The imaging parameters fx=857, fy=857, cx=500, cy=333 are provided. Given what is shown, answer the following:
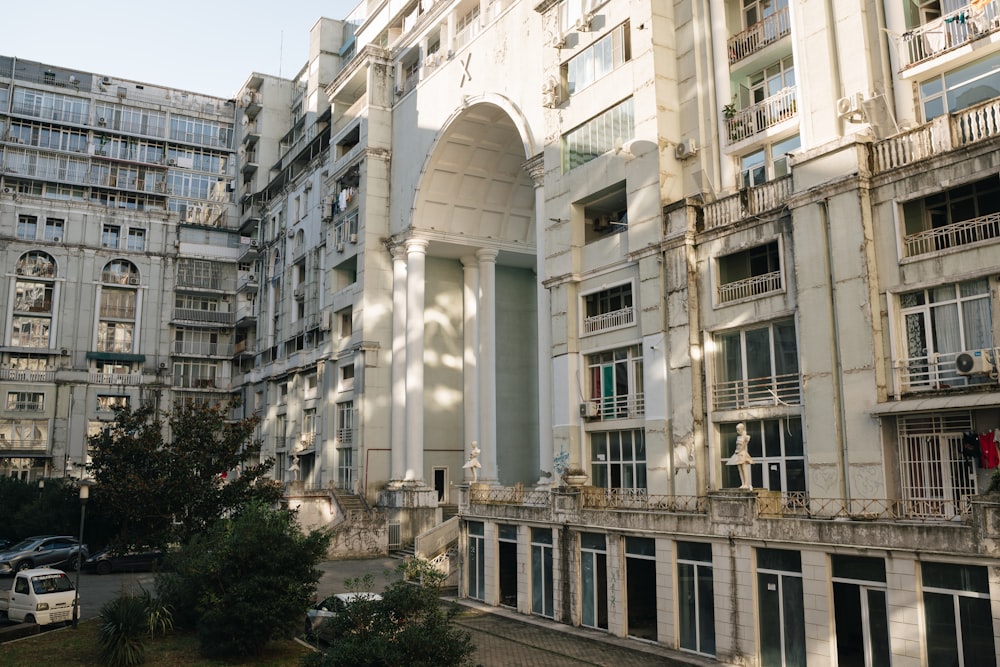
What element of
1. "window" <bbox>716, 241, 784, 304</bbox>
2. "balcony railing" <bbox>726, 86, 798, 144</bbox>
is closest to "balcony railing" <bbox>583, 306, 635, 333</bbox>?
"window" <bbox>716, 241, 784, 304</bbox>

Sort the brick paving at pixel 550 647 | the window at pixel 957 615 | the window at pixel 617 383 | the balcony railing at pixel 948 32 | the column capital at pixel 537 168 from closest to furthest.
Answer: the window at pixel 957 615, the balcony railing at pixel 948 32, the brick paving at pixel 550 647, the window at pixel 617 383, the column capital at pixel 537 168

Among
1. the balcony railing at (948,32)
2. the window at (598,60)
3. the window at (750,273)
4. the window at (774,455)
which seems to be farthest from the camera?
the window at (598,60)

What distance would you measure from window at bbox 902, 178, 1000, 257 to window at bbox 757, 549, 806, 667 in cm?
829

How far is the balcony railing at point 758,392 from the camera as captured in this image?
950 inches

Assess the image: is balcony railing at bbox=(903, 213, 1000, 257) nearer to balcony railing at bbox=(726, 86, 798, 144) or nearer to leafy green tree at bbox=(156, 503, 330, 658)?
balcony railing at bbox=(726, 86, 798, 144)

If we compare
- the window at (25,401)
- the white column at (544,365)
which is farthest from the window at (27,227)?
the white column at (544,365)

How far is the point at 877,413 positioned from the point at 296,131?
57589 millimetres

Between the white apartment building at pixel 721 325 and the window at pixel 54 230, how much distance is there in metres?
33.4

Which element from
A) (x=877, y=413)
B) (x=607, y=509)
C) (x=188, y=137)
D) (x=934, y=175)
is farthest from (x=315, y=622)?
(x=188, y=137)

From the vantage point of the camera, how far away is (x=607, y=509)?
2528cm

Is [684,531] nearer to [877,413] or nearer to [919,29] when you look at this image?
[877,413]

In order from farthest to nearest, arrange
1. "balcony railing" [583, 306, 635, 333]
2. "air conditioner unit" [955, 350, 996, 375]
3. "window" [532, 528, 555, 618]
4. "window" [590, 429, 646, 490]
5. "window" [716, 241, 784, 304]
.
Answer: "balcony railing" [583, 306, 635, 333], "window" [590, 429, 646, 490], "window" [532, 528, 555, 618], "window" [716, 241, 784, 304], "air conditioner unit" [955, 350, 996, 375]

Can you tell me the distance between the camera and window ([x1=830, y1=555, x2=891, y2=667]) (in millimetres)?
18234

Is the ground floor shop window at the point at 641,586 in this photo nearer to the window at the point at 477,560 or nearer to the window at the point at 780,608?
the window at the point at 780,608
